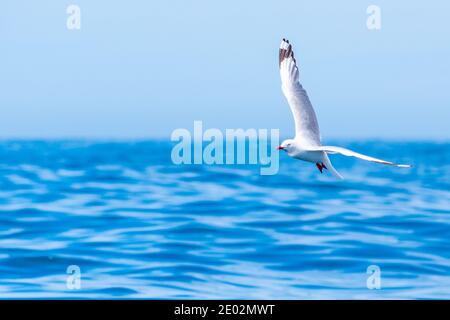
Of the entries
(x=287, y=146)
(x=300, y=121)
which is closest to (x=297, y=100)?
(x=300, y=121)

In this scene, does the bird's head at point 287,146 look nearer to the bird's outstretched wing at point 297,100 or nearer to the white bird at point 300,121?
the white bird at point 300,121

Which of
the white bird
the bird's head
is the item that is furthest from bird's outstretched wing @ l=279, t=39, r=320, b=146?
the bird's head

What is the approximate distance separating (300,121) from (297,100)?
1.26ft

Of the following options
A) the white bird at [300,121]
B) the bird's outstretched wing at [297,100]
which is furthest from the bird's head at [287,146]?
the bird's outstretched wing at [297,100]

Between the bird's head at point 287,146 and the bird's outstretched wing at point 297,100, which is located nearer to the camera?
the bird's head at point 287,146

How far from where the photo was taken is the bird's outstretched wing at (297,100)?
34.3 feet

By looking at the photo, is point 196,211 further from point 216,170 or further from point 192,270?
point 216,170

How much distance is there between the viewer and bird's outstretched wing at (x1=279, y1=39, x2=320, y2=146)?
1045cm

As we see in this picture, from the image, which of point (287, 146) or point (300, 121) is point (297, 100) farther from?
point (287, 146)

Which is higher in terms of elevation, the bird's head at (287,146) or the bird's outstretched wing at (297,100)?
the bird's outstretched wing at (297,100)

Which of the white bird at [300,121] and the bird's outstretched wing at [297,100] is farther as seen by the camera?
the bird's outstretched wing at [297,100]

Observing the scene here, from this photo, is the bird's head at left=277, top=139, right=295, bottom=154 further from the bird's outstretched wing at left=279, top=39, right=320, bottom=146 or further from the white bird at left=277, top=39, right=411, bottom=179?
the bird's outstretched wing at left=279, top=39, right=320, bottom=146

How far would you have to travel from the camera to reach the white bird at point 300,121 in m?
9.85

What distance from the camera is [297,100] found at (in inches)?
427
